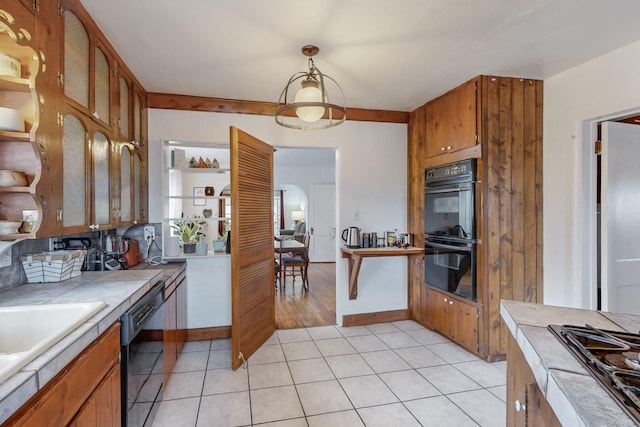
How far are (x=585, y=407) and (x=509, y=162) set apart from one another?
2485 millimetres

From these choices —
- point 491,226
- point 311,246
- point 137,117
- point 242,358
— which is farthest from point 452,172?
point 311,246

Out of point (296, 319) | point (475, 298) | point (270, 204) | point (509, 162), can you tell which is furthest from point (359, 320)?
point (509, 162)

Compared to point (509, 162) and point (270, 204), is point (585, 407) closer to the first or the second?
point (509, 162)

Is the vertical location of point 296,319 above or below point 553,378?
below

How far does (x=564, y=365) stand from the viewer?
860 mm

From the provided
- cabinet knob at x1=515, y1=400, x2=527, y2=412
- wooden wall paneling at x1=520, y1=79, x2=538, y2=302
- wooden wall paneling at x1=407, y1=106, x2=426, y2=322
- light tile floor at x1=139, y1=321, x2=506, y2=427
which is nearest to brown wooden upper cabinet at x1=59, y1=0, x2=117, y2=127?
light tile floor at x1=139, y1=321, x2=506, y2=427

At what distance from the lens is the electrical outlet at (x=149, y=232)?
3.08 m

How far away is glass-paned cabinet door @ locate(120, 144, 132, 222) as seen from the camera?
2.42 m

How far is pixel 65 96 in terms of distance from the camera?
1.63 meters

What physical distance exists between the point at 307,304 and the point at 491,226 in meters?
2.67

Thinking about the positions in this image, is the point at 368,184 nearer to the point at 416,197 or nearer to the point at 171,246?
the point at 416,197

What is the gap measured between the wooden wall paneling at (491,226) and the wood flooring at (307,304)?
1663 millimetres

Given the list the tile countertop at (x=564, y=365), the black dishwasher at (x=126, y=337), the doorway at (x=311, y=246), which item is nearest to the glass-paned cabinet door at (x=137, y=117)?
the doorway at (x=311, y=246)

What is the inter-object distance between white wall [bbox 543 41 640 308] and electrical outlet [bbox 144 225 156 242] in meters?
3.61
